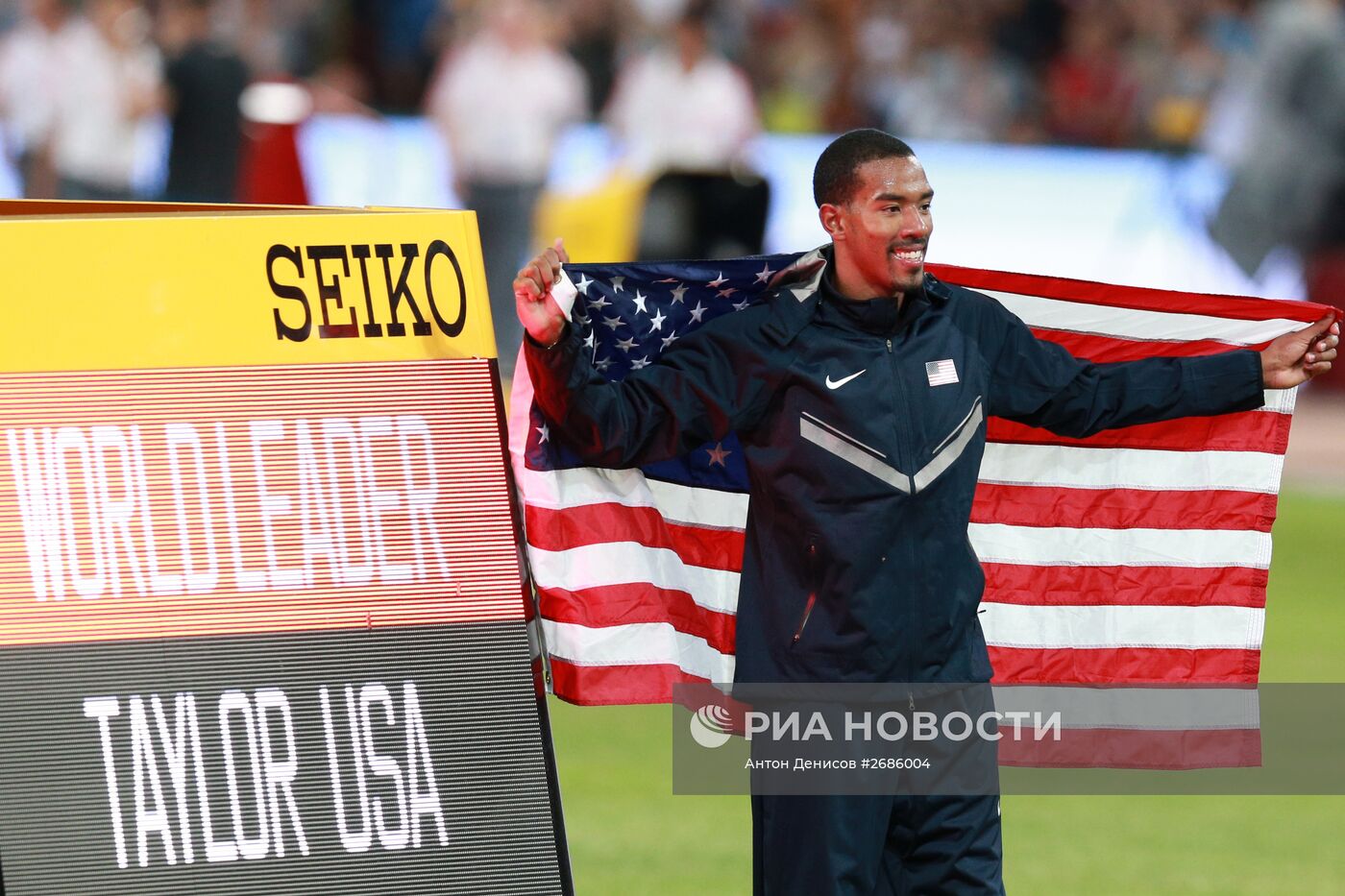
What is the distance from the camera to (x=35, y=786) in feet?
16.2

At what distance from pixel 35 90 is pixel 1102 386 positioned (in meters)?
14.2

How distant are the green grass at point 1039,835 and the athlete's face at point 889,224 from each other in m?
2.59

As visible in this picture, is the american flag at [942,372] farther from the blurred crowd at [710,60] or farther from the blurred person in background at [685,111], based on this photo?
the blurred person in background at [685,111]

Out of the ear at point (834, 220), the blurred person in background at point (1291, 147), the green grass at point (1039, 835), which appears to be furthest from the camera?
the blurred person in background at point (1291, 147)

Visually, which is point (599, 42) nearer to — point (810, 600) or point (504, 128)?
point (504, 128)

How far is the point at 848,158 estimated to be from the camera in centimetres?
546

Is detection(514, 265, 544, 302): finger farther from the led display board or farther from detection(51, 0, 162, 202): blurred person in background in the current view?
detection(51, 0, 162, 202): blurred person in background

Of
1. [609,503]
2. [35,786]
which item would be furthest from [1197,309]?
[35,786]

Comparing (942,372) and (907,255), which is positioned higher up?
(907,255)

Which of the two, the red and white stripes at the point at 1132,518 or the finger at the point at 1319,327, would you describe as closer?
the finger at the point at 1319,327

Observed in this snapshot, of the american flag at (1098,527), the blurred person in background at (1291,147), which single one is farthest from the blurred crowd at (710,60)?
the american flag at (1098,527)

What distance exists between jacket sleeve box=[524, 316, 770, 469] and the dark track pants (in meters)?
0.93

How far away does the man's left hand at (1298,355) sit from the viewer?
6059mm

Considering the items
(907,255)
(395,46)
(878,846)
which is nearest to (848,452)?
(907,255)
